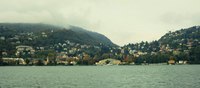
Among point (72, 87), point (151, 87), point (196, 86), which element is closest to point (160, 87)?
point (151, 87)

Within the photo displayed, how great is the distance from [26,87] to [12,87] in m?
2.81

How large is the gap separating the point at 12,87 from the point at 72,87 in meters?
10.7

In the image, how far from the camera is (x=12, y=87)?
67.8 metres

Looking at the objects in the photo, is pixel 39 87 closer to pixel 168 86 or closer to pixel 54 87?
pixel 54 87

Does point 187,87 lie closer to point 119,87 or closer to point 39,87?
point 119,87

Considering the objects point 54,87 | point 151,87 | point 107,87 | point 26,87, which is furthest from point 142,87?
point 26,87

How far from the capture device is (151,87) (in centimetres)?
6688

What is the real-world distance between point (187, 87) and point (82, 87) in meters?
18.1

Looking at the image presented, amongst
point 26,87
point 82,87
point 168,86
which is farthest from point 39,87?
point 168,86

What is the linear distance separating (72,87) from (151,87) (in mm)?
13715

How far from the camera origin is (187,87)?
6469cm

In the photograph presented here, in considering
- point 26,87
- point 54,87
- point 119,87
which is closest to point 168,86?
point 119,87

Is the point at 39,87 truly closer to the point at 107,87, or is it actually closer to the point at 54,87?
the point at 54,87

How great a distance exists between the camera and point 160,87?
66.3m
